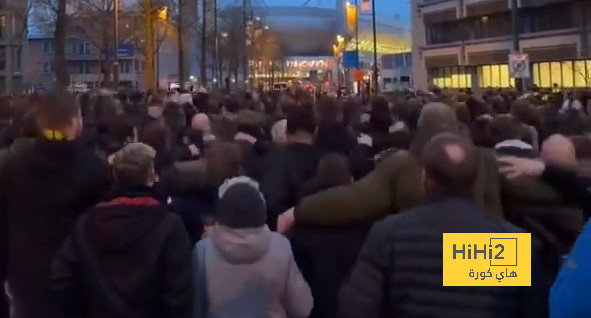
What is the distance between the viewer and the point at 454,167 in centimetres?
401

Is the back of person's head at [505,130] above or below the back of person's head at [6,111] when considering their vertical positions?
below

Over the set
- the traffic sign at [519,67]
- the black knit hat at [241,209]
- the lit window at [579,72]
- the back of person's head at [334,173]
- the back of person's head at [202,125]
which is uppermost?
the lit window at [579,72]

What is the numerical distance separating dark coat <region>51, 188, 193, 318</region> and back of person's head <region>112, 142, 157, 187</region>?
22 cm

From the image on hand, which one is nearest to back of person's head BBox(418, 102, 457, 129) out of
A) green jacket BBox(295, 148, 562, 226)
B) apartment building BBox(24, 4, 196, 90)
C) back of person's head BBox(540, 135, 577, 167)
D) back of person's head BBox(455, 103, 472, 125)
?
green jacket BBox(295, 148, 562, 226)

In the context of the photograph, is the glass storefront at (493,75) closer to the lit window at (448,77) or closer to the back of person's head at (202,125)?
the lit window at (448,77)

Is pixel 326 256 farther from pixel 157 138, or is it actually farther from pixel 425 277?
pixel 157 138

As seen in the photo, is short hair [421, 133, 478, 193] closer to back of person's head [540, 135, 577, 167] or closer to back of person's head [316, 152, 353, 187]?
back of person's head [316, 152, 353, 187]

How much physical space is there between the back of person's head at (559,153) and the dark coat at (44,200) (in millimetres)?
2683

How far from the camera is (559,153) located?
6172 millimetres

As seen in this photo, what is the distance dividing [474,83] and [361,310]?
231 feet

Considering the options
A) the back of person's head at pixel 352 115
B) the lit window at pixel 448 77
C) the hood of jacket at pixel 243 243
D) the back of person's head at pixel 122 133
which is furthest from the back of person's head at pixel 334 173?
the lit window at pixel 448 77

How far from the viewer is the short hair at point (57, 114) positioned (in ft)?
20.2

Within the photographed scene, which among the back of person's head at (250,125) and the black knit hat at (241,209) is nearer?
the black knit hat at (241,209)

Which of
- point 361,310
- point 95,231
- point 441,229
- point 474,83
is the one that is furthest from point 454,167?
point 474,83
